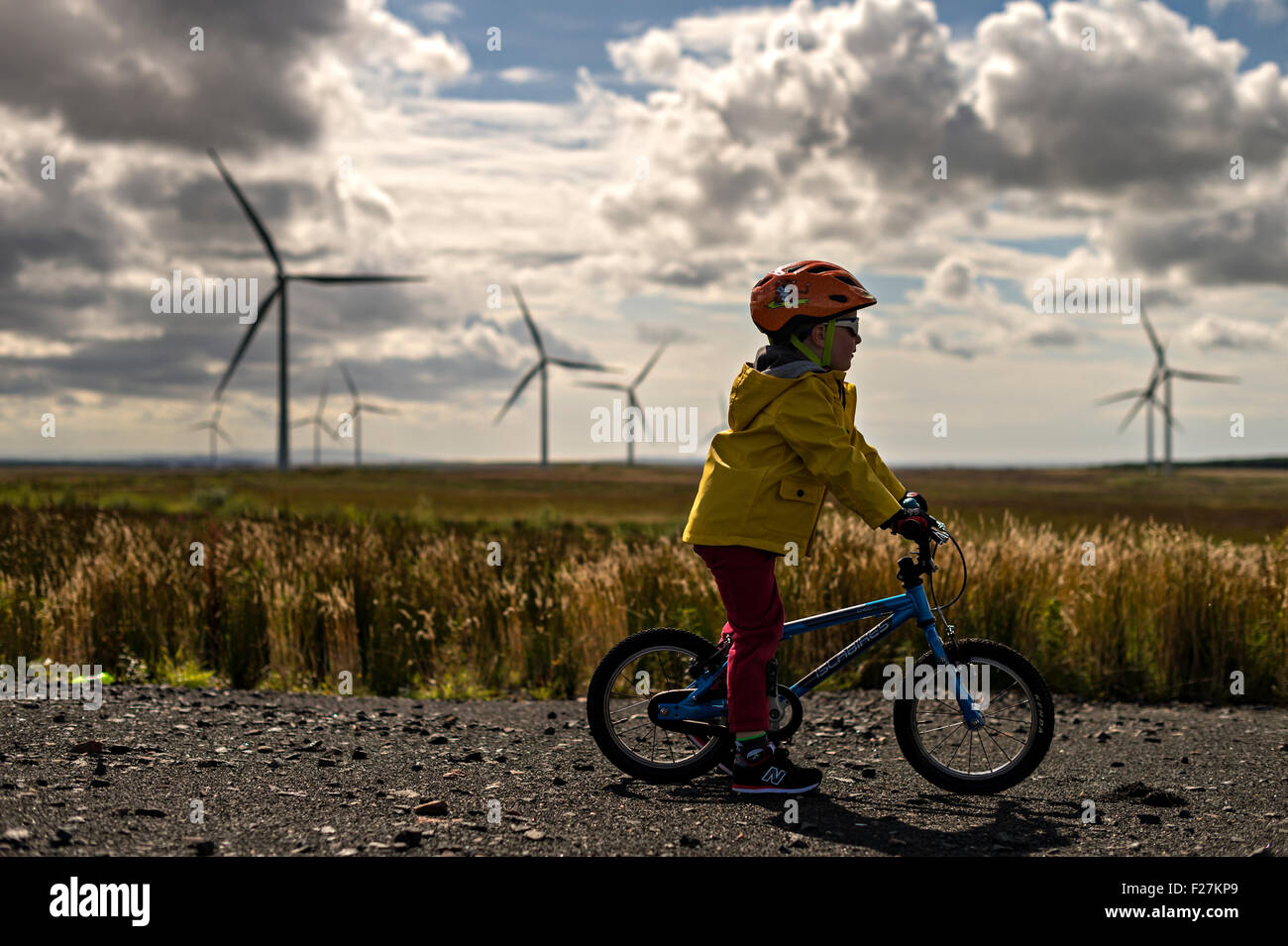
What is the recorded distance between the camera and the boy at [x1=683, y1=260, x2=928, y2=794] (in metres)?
6.18

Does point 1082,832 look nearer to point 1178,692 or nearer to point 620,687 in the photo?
point 620,687

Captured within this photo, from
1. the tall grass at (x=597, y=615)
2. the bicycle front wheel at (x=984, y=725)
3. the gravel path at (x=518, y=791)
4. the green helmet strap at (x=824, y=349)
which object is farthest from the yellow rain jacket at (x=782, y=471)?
the tall grass at (x=597, y=615)

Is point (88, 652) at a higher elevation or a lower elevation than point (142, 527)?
lower

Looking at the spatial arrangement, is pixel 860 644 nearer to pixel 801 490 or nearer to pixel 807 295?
pixel 801 490

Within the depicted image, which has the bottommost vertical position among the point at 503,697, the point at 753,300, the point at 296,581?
the point at 503,697

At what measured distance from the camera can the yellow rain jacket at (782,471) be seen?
6.13m

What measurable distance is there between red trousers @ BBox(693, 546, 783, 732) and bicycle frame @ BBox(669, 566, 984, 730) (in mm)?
239

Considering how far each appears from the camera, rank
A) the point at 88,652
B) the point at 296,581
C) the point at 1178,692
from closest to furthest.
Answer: the point at 1178,692 < the point at 88,652 < the point at 296,581

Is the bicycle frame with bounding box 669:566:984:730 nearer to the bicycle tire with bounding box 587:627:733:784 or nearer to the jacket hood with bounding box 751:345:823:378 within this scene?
the bicycle tire with bounding box 587:627:733:784

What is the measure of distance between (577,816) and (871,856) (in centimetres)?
170

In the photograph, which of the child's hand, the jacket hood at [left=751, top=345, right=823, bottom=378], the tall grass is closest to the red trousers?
the child's hand
